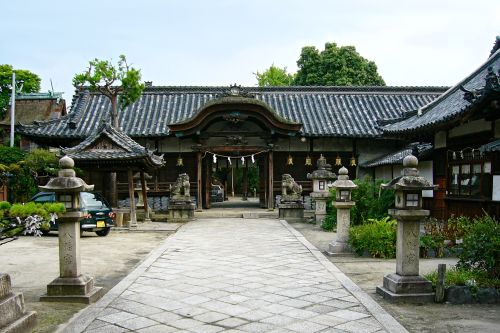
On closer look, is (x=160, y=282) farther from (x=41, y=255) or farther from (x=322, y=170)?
(x=322, y=170)

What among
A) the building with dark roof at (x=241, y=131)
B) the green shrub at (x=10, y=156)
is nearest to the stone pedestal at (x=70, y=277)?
the building with dark roof at (x=241, y=131)

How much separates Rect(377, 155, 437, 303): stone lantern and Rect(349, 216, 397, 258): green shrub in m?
3.25

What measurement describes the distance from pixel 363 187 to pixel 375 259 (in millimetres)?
5386

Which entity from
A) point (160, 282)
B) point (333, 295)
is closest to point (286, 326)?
point (333, 295)

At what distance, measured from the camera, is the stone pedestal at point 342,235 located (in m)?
10.7

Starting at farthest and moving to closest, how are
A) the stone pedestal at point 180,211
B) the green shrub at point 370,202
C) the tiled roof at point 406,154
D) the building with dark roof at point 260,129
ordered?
the building with dark roof at point 260,129 → the stone pedestal at point 180,211 → the tiled roof at point 406,154 → the green shrub at point 370,202

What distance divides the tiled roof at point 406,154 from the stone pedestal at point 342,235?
6.40m

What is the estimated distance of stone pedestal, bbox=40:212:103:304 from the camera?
673cm

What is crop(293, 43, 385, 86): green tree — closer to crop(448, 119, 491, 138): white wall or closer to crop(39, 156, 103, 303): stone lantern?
crop(448, 119, 491, 138): white wall

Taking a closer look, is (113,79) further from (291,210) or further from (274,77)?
(274,77)

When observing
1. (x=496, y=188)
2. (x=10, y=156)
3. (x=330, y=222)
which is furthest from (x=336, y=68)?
(x=496, y=188)

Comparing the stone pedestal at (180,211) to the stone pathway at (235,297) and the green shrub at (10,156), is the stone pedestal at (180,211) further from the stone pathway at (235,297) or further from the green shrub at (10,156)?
the green shrub at (10,156)

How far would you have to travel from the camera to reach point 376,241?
10.4 m

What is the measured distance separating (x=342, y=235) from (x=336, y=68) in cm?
2906
